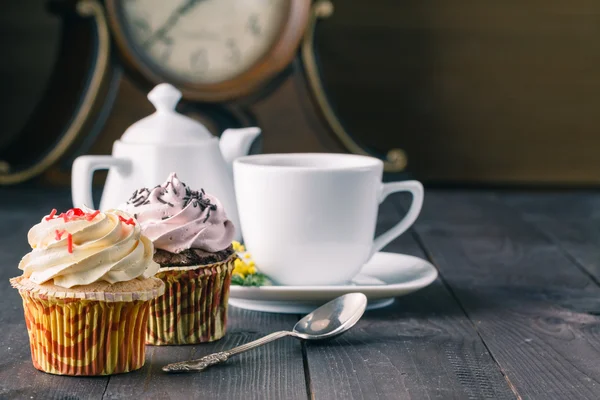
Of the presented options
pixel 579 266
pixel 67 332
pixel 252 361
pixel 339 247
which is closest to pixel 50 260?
pixel 67 332

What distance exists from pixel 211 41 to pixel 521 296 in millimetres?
984

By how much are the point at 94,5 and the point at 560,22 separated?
3.46ft

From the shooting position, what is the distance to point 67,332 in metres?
0.78

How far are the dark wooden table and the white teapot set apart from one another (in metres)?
0.16

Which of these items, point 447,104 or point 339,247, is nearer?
point 339,247

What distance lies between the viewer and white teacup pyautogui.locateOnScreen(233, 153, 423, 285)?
0.97 m

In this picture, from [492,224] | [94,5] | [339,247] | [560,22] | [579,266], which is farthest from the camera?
[560,22]

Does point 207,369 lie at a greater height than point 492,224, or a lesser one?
greater

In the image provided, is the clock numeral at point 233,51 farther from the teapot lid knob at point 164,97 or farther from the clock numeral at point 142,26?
the teapot lid knob at point 164,97

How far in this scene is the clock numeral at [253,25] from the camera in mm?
1855

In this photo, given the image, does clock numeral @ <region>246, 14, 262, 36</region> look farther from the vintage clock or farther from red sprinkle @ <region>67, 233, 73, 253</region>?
red sprinkle @ <region>67, 233, 73, 253</region>

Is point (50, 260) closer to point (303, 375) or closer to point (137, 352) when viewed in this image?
point (137, 352)

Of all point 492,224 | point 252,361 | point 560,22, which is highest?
point 560,22

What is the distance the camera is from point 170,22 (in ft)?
6.08
